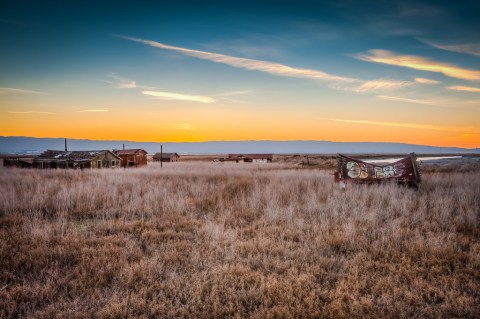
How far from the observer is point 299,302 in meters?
3.74

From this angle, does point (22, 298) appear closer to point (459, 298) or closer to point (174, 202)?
point (459, 298)

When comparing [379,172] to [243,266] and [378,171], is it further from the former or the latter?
[243,266]

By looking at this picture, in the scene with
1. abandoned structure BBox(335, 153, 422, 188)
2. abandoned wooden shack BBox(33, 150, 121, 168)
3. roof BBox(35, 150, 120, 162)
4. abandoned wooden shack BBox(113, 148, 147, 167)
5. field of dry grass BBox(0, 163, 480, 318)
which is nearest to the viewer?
field of dry grass BBox(0, 163, 480, 318)

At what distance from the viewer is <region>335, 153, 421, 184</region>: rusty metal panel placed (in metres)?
13.4

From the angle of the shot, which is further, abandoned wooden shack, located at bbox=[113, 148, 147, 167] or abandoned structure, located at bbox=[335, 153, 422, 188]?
abandoned wooden shack, located at bbox=[113, 148, 147, 167]

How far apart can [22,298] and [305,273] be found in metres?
3.84

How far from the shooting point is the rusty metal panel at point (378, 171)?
13398mm

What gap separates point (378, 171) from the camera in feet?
45.5

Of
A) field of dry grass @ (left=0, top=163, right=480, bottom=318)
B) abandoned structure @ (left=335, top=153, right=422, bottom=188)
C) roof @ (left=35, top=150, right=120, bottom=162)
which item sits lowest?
field of dry grass @ (left=0, top=163, right=480, bottom=318)

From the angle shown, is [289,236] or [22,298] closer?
[22,298]

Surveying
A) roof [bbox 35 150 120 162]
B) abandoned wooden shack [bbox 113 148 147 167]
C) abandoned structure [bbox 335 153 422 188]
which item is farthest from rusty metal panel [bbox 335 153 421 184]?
abandoned wooden shack [bbox 113 148 147 167]

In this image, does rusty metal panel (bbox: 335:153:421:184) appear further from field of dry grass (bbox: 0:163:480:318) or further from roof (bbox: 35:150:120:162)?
roof (bbox: 35:150:120:162)

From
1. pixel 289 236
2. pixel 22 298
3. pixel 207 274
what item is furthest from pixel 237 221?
pixel 22 298

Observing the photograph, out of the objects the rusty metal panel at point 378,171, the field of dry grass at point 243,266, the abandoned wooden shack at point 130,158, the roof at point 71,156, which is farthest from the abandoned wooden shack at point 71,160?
the rusty metal panel at point 378,171
